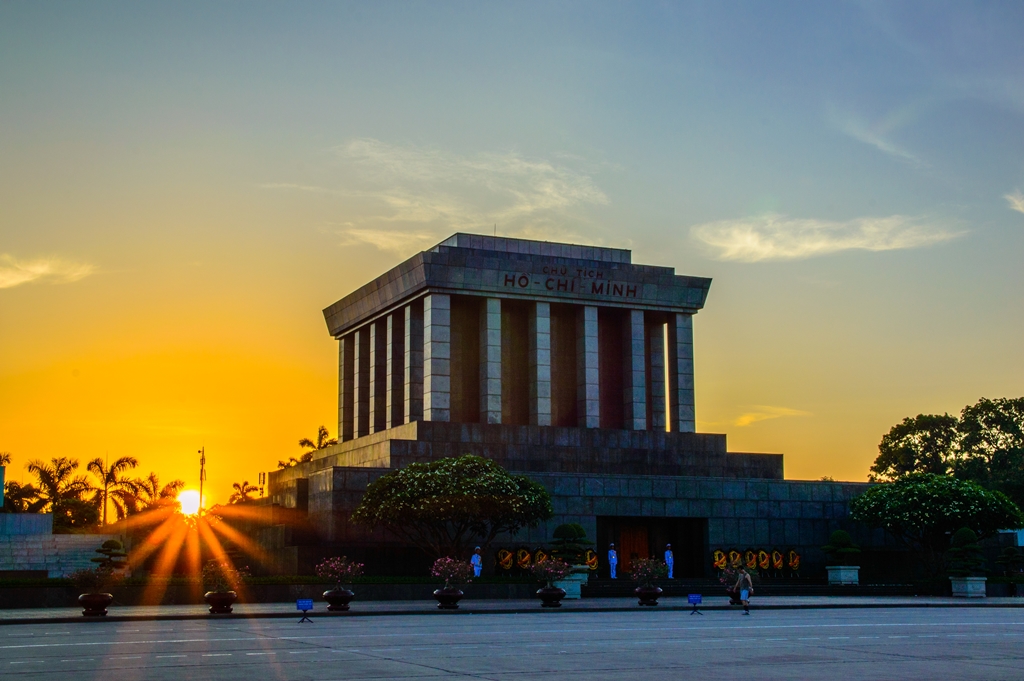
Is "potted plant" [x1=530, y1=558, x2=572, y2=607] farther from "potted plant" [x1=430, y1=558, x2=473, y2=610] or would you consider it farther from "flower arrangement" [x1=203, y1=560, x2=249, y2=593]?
"flower arrangement" [x1=203, y1=560, x2=249, y2=593]

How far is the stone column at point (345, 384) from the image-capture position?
8012 cm

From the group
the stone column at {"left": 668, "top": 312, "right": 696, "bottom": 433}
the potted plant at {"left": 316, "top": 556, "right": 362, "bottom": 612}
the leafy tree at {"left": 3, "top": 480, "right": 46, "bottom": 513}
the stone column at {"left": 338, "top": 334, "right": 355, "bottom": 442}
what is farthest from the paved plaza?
the leafy tree at {"left": 3, "top": 480, "right": 46, "bottom": 513}

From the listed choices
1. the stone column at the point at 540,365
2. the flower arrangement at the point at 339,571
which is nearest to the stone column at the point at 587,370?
the stone column at the point at 540,365

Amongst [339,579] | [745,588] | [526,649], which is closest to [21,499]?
[339,579]

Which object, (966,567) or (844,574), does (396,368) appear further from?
(966,567)

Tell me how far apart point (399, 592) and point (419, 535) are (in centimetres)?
682

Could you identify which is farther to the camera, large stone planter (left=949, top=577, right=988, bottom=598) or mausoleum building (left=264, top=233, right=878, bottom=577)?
mausoleum building (left=264, top=233, right=878, bottom=577)

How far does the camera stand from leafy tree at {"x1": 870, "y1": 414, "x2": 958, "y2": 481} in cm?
10581

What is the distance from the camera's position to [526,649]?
24797 millimetres

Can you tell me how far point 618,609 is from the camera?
142ft

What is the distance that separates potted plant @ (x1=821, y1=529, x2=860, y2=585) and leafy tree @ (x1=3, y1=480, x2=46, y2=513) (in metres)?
62.4

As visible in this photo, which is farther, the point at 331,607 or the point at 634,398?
the point at 634,398

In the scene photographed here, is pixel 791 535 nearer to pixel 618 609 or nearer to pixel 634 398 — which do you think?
pixel 634 398

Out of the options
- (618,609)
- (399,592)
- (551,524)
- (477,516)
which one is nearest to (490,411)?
(551,524)
